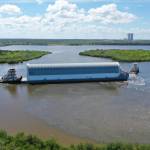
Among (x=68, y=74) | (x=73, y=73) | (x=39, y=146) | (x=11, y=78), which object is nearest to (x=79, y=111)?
(x=39, y=146)

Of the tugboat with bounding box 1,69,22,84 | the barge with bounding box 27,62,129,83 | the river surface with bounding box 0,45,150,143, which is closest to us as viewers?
the river surface with bounding box 0,45,150,143

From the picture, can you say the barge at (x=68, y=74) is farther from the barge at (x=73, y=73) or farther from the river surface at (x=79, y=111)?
the river surface at (x=79, y=111)

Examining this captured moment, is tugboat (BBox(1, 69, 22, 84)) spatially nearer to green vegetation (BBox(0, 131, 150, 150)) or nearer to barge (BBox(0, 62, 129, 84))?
barge (BBox(0, 62, 129, 84))

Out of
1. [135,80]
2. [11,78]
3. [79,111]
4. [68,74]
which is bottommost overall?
[79,111]

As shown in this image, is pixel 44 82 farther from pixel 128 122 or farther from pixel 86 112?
pixel 128 122

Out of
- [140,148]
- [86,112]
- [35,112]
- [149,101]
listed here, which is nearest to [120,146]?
[140,148]

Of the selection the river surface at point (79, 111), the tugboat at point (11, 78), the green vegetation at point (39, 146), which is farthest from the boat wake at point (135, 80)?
the green vegetation at point (39, 146)

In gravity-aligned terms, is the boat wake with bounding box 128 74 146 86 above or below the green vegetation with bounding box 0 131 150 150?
above

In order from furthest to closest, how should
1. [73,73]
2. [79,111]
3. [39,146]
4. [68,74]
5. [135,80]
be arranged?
[135,80] < [73,73] < [68,74] < [79,111] < [39,146]

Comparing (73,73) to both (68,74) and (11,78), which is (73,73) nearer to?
(68,74)

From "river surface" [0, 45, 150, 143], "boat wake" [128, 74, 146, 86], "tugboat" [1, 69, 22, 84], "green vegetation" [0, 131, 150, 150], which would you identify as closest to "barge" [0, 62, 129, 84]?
"tugboat" [1, 69, 22, 84]
